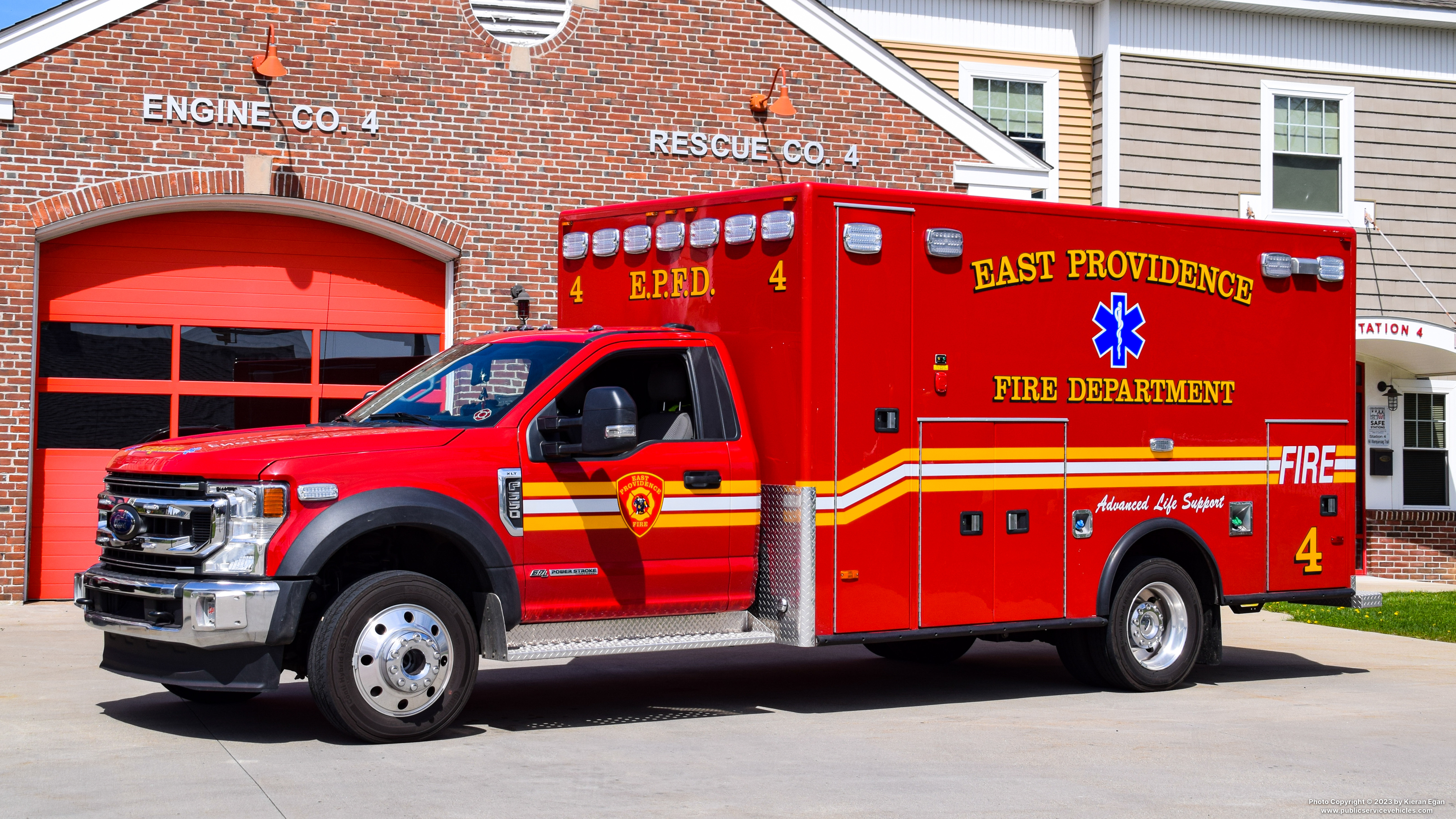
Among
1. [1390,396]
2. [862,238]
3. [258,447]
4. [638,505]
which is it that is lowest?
[638,505]

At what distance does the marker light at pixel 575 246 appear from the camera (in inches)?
405

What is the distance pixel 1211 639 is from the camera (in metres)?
10.7

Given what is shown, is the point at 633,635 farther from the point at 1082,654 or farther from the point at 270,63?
the point at 270,63

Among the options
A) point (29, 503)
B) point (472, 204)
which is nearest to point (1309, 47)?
point (472, 204)

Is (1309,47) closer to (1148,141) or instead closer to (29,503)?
(1148,141)

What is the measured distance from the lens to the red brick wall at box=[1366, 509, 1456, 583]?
64.8 feet

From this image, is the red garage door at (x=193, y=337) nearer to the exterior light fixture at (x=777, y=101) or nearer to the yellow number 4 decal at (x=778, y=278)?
the exterior light fixture at (x=777, y=101)

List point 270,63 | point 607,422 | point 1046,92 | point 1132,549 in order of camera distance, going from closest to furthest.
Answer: point 607,422 < point 1132,549 < point 270,63 < point 1046,92

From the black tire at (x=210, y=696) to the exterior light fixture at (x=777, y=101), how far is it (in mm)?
8698

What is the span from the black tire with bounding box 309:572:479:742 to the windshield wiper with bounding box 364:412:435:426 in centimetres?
92

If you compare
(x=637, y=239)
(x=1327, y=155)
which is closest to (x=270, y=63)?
(x=637, y=239)

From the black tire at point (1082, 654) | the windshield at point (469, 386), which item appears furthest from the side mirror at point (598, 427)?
the black tire at point (1082, 654)

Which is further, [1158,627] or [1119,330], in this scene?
[1158,627]

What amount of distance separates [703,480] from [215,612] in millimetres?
2635
